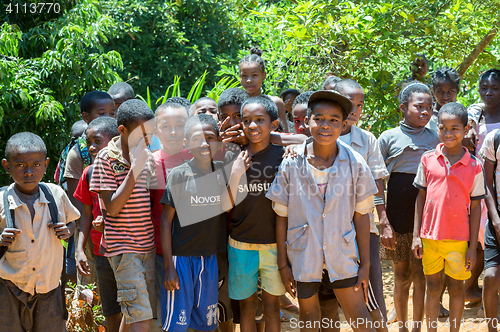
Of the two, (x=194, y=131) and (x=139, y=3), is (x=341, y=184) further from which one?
(x=139, y=3)

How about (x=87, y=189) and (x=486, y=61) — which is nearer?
(x=87, y=189)

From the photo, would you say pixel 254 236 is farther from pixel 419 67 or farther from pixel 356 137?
pixel 419 67

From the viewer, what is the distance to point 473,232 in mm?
3305

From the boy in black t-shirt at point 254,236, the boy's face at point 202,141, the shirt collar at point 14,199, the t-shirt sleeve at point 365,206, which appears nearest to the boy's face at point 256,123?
→ the boy in black t-shirt at point 254,236

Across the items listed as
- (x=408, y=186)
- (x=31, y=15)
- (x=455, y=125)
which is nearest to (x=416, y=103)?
(x=455, y=125)

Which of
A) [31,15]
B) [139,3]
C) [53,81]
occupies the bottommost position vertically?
[53,81]

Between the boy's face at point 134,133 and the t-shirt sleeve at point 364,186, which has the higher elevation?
the boy's face at point 134,133

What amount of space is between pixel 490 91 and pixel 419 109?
828 mm

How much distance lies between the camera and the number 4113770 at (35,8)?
6461mm

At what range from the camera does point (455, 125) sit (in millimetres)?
3371

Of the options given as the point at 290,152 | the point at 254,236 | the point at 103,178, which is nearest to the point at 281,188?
the point at 290,152

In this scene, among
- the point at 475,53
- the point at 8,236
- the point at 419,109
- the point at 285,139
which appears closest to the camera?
the point at 8,236

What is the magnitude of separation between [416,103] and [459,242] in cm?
112

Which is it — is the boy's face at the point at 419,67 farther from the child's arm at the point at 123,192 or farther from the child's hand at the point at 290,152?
the child's arm at the point at 123,192
